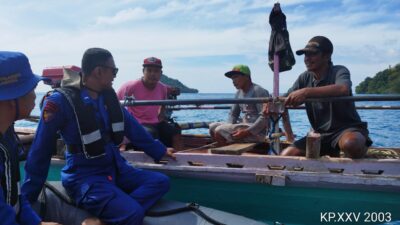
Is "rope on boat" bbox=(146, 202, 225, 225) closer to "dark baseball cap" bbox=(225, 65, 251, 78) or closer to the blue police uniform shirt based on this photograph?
the blue police uniform shirt

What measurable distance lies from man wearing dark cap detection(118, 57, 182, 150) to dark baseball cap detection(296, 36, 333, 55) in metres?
2.64

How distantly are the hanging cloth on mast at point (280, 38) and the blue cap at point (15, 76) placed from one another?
3.11m

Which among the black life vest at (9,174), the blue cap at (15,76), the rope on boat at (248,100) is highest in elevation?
the blue cap at (15,76)

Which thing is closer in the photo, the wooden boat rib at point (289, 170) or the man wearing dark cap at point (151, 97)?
the wooden boat rib at point (289, 170)

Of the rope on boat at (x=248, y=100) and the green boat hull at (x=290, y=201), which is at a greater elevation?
the rope on boat at (x=248, y=100)

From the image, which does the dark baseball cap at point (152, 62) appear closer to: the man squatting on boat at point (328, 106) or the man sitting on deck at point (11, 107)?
the man squatting on boat at point (328, 106)

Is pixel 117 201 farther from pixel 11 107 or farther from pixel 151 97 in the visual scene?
pixel 151 97

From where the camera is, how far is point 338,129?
4.46 meters

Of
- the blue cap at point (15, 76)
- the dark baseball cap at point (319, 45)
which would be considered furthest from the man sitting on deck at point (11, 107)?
the dark baseball cap at point (319, 45)

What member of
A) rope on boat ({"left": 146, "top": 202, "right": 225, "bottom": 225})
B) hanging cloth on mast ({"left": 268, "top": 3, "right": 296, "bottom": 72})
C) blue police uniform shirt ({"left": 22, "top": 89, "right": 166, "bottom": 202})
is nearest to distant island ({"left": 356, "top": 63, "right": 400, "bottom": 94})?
hanging cloth on mast ({"left": 268, "top": 3, "right": 296, "bottom": 72})

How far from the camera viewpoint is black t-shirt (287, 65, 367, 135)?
14.5ft

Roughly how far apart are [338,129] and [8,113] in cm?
339

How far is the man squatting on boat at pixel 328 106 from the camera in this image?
413cm

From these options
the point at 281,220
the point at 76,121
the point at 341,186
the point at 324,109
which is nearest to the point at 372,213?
the point at 341,186
